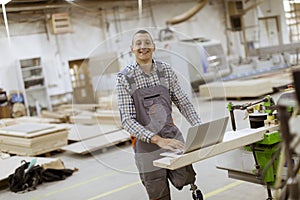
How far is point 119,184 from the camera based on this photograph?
5.59 meters

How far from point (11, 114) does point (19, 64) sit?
170 centimetres

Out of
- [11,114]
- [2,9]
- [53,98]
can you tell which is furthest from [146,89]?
[53,98]

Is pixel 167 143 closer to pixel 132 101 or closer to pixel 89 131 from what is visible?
pixel 132 101

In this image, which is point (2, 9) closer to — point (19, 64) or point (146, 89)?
point (146, 89)

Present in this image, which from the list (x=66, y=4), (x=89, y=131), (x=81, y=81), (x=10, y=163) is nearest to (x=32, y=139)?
(x=10, y=163)

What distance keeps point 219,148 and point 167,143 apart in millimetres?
457

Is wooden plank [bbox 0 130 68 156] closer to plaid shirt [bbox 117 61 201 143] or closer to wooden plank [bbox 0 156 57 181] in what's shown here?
wooden plank [bbox 0 156 57 181]

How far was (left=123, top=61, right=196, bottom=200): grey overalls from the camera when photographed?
3.30 metres

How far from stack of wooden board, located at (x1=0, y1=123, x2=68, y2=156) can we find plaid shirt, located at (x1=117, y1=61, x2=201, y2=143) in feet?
14.7

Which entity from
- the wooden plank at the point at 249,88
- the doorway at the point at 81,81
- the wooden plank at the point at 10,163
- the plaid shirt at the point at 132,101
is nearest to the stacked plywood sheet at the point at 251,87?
the wooden plank at the point at 249,88

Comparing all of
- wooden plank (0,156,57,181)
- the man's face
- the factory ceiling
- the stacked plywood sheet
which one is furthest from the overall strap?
the stacked plywood sheet

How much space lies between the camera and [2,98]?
28.4ft

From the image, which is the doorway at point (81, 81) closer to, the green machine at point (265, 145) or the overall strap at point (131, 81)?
the green machine at point (265, 145)

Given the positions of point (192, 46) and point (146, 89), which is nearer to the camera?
point (146, 89)
